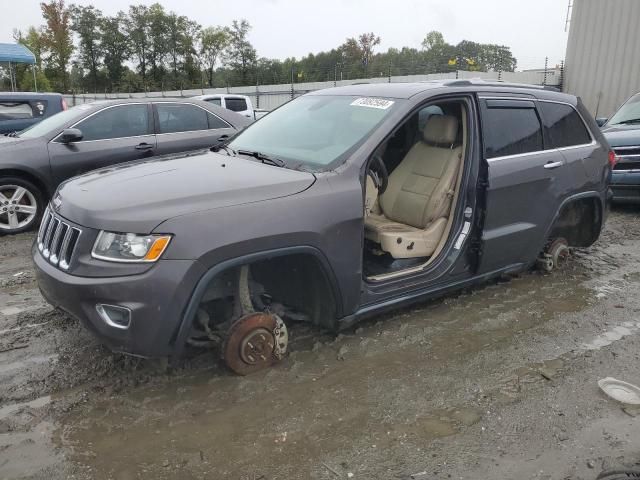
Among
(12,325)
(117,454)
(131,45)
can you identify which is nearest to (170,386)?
(117,454)

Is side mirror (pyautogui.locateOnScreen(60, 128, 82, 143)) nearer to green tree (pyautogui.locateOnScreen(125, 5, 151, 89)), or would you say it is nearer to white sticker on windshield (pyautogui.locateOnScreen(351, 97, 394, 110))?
white sticker on windshield (pyautogui.locateOnScreen(351, 97, 394, 110))

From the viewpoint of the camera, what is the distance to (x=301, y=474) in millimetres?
2361

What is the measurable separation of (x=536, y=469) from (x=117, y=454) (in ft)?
6.33

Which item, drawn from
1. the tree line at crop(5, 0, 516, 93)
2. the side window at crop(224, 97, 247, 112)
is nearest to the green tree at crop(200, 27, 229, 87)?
the tree line at crop(5, 0, 516, 93)

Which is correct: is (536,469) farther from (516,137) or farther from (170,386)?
(516,137)

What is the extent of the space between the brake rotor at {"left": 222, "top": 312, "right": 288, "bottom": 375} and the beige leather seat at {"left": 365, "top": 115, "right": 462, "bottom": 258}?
113 centimetres

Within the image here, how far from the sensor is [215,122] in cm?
748

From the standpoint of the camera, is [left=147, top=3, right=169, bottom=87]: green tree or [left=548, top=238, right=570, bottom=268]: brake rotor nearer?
[left=548, top=238, right=570, bottom=268]: brake rotor

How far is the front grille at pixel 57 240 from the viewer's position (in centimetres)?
279

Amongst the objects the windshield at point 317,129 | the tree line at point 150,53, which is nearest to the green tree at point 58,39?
the tree line at point 150,53

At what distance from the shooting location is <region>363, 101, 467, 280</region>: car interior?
12.7 feet

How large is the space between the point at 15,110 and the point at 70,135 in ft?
8.07

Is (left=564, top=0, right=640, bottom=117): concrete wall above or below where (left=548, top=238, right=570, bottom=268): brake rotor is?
above

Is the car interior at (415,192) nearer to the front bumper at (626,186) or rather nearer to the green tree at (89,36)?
the front bumper at (626,186)
